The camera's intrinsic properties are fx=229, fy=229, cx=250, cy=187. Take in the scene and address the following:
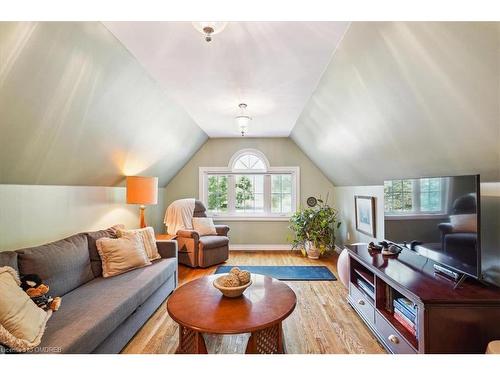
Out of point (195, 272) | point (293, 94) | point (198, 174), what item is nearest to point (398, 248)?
point (293, 94)

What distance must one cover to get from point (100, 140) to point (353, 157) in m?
3.08

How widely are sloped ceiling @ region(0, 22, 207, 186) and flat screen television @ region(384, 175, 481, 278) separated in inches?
106

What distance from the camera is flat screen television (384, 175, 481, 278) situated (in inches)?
59.2

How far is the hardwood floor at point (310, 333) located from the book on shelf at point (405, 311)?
379 mm

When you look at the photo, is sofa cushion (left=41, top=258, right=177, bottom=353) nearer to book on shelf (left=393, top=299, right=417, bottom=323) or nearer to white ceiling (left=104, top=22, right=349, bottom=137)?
white ceiling (left=104, top=22, right=349, bottom=137)

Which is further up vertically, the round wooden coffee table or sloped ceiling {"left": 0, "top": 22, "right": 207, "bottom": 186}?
sloped ceiling {"left": 0, "top": 22, "right": 207, "bottom": 186}

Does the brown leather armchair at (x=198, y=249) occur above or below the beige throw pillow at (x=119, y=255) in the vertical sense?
below

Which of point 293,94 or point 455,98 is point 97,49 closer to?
point 293,94

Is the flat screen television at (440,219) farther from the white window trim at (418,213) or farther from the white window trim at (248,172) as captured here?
the white window trim at (248,172)

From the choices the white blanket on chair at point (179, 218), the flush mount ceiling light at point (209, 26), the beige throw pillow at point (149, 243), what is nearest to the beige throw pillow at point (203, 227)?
the white blanket on chair at point (179, 218)

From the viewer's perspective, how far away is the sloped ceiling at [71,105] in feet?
4.64

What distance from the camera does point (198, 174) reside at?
5055 mm

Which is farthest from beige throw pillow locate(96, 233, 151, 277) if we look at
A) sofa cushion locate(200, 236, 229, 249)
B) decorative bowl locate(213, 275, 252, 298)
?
sofa cushion locate(200, 236, 229, 249)

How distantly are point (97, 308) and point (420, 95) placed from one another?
2.69 m
